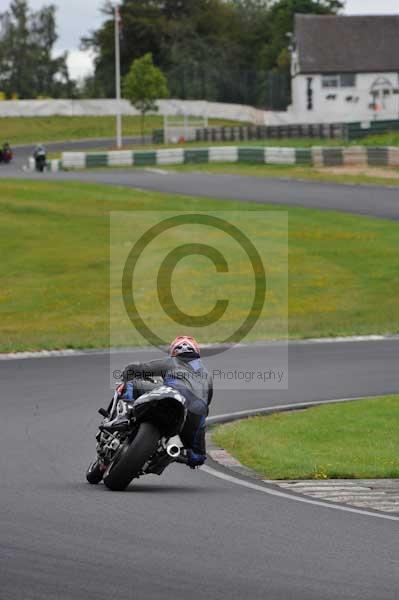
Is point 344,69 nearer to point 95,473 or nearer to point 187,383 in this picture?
point 187,383

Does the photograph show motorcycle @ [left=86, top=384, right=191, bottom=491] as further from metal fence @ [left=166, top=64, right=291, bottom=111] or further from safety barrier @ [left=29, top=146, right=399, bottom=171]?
metal fence @ [left=166, top=64, right=291, bottom=111]

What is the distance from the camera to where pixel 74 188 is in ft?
141

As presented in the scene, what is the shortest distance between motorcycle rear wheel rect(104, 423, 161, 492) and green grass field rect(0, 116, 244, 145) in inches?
2990

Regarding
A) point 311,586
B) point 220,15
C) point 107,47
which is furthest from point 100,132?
point 311,586

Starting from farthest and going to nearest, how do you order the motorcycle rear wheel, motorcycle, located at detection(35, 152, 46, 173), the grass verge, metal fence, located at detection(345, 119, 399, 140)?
metal fence, located at detection(345, 119, 399, 140) < motorcycle, located at detection(35, 152, 46, 173) < the grass verge < the motorcycle rear wheel

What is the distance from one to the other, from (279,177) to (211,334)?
2370 centimetres

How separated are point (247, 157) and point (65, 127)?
1646 inches

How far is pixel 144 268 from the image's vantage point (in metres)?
29.0

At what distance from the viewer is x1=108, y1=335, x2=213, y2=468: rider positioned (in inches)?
412

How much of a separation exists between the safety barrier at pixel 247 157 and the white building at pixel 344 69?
35.2m

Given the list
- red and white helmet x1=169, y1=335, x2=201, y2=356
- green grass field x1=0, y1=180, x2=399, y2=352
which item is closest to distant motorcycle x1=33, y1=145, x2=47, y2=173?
green grass field x1=0, y1=180, x2=399, y2=352

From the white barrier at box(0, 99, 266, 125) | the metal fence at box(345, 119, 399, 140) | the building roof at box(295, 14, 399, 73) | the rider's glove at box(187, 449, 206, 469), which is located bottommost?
the rider's glove at box(187, 449, 206, 469)

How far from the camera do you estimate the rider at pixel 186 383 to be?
10469 mm

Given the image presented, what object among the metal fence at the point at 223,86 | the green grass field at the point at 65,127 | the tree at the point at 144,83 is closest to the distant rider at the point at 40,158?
the tree at the point at 144,83
